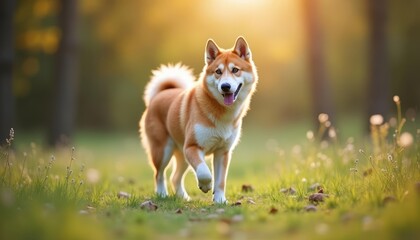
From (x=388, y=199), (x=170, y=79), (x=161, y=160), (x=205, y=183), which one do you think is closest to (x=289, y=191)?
(x=205, y=183)

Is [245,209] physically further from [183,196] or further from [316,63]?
[316,63]

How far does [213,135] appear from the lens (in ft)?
18.2

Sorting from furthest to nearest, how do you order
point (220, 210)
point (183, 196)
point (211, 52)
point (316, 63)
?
1. point (316, 63)
2. point (183, 196)
3. point (211, 52)
4. point (220, 210)

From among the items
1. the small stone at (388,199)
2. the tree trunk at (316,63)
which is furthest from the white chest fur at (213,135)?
the tree trunk at (316,63)

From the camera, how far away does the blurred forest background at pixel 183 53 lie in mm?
13133

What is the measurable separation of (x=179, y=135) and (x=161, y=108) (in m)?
0.54

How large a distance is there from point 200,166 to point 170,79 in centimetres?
186

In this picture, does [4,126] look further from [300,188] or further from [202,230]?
[202,230]

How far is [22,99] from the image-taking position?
25.5m

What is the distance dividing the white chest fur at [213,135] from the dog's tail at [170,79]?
A: 136 cm

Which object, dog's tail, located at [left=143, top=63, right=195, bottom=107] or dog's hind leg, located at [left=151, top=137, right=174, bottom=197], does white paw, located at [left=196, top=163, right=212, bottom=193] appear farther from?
dog's tail, located at [left=143, top=63, right=195, bottom=107]

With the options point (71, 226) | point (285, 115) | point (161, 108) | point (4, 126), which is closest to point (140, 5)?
point (285, 115)

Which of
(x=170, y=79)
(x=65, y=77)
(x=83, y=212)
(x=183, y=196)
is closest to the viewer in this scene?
(x=83, y=212)

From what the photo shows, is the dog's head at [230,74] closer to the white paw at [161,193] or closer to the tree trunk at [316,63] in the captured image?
the white paw at [161,193]
